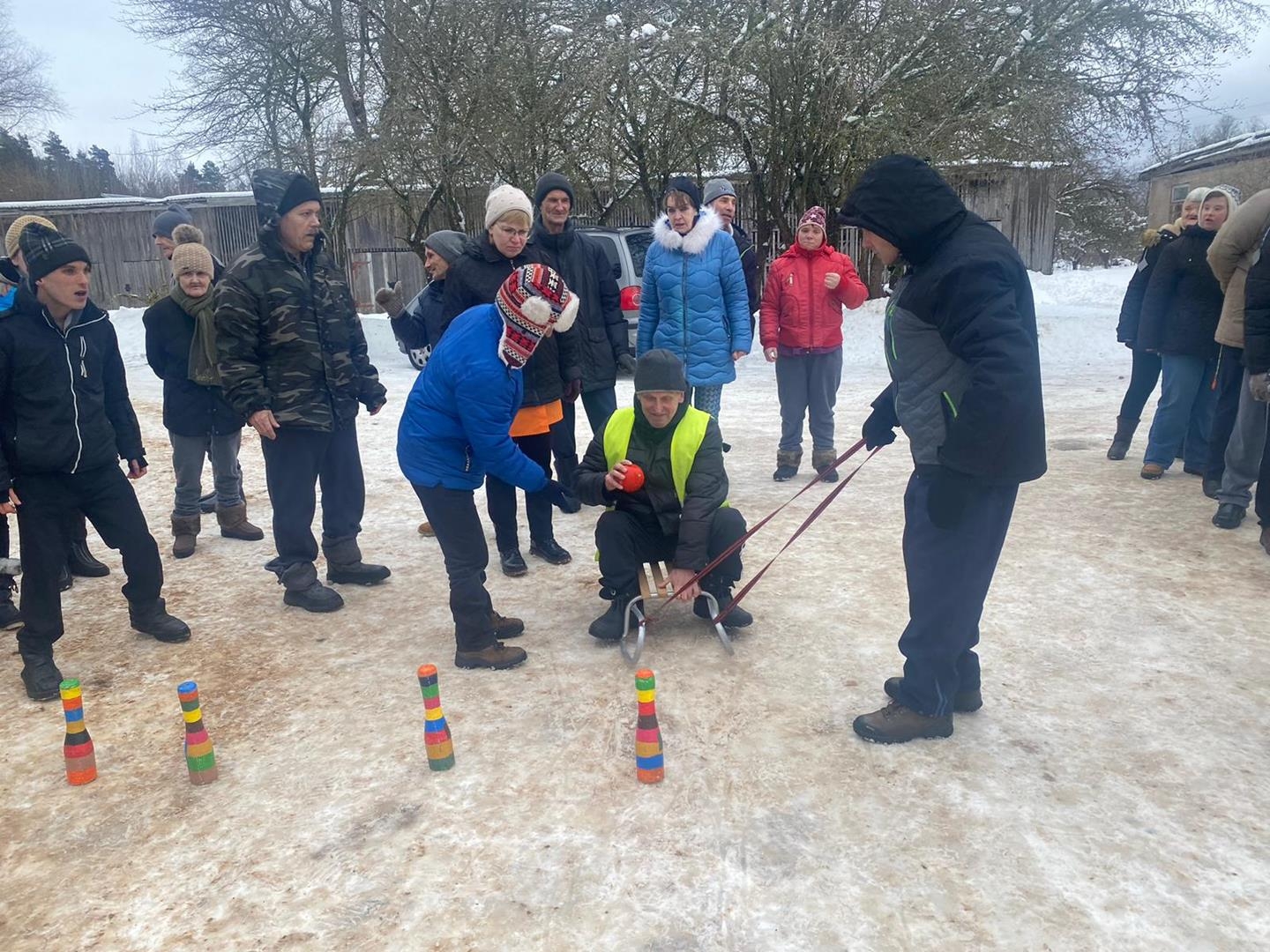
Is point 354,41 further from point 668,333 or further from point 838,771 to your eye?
A: point 838,771

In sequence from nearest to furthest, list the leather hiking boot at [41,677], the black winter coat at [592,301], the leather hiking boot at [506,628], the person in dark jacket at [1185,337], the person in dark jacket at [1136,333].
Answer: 1. the leather hiking boot at [41,677]
2. the leather hiking boot at [506,628]
3. the black winter coat at [592,301]
4. the person in dark jacket at [1185,337]
5. the person in dark jacket at [1136,333]

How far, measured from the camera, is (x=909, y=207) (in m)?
3.09

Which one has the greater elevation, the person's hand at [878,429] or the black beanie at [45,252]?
the black beanie at [45,252]

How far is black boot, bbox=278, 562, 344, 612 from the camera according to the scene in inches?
198

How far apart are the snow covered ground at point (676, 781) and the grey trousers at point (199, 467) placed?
0.85m

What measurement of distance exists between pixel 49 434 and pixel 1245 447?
6.52 meters

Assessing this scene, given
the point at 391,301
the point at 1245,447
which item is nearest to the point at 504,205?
the point at 391,301

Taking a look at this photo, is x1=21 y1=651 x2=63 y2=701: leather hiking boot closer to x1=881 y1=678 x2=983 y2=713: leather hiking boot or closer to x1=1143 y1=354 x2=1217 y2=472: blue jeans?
x1=881 y1=678 x2=983 y2=713: leather hiking boot

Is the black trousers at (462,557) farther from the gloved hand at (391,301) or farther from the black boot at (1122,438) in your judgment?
the black boot at (1122,438)

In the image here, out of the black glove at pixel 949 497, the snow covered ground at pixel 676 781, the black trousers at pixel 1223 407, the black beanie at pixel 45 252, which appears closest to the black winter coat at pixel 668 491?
the snow covered ground at pixel 676 781

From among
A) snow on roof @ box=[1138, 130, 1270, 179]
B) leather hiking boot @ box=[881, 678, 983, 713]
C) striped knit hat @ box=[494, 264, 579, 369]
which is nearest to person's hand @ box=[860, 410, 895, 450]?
leather hiking boot @ box=[881, 678, 983, 713]

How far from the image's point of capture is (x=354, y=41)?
63.9 feet

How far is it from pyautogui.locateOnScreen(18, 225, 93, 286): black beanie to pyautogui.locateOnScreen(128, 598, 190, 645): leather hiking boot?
161 cm

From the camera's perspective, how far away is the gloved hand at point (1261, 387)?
5.00 meters
